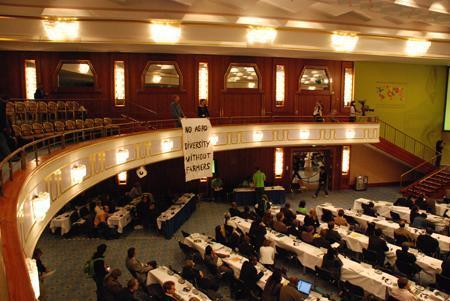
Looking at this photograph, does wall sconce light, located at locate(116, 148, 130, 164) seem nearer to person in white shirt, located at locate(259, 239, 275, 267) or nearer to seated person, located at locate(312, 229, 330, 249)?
person in white shirt, located at locate(259, 239, 275, 267)

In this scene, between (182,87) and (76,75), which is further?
(182,87)

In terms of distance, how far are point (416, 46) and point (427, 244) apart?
11.7 meters

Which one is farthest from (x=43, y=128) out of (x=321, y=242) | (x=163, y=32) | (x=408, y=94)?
(x=408, y=94)

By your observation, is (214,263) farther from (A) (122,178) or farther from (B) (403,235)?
(A) (122,178)

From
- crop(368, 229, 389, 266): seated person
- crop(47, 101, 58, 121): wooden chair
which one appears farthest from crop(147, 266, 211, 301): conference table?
crop(47, 101, 58, 121): wooden chair

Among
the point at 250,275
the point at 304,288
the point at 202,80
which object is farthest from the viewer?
the point at 202,80

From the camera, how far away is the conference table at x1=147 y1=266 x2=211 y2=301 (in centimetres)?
852

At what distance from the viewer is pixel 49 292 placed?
33.4 feet

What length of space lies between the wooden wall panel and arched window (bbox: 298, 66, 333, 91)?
1.03ft

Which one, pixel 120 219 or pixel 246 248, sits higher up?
pixel 246 248

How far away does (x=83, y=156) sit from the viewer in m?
9.49

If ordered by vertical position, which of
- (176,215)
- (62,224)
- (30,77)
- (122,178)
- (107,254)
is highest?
(30,77)

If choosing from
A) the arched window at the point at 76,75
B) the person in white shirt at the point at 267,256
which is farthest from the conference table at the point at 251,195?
the arched window at the point at 76,75

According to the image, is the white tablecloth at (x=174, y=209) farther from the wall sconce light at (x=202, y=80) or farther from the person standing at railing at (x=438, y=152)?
the person standing at railing at (x=438, y=152)
